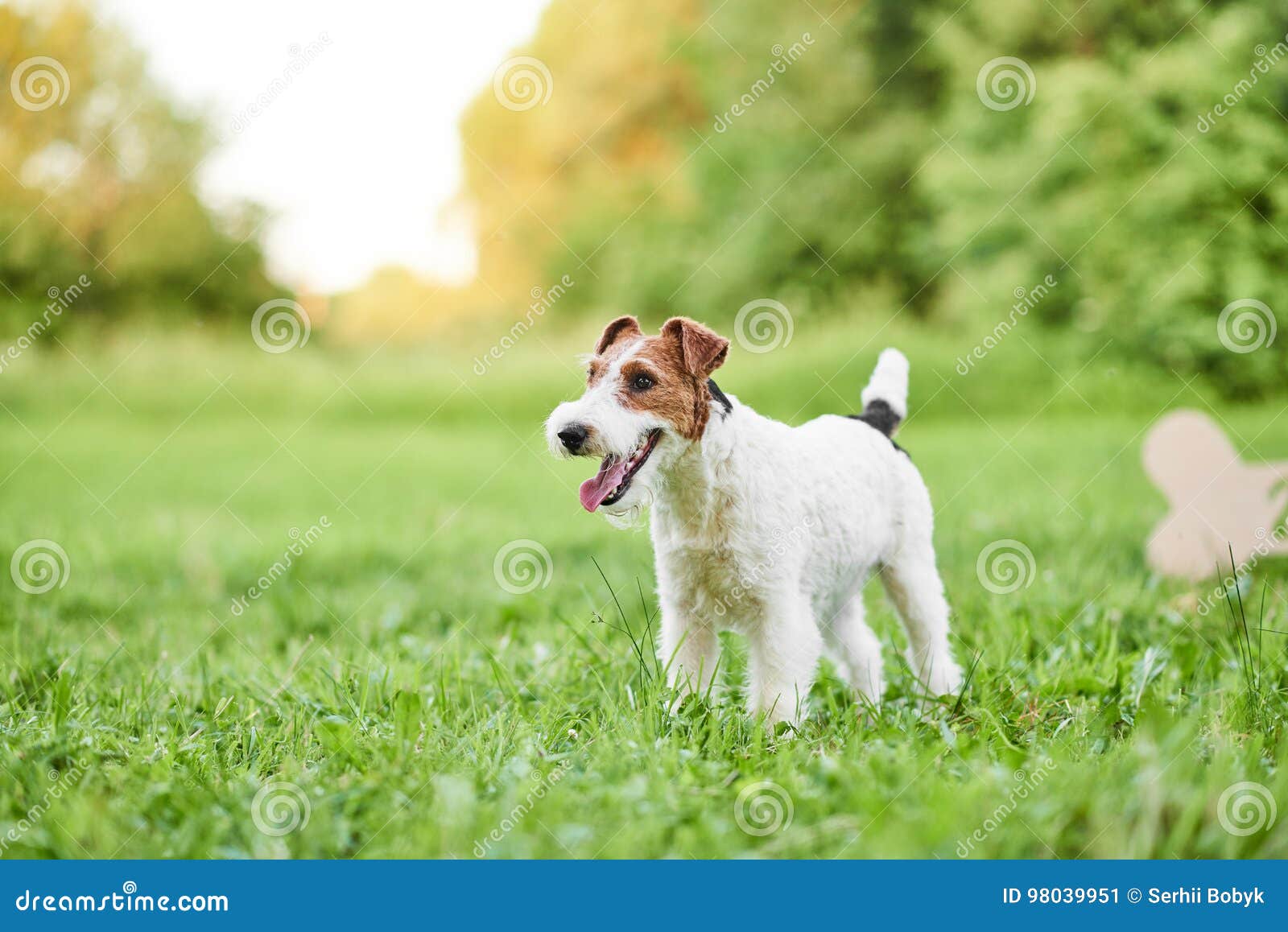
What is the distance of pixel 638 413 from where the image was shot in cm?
309

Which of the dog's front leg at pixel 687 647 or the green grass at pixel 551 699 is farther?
Answer: the dog's front leg at pixel 687 647

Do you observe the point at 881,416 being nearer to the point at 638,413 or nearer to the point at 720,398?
the point at 720,398

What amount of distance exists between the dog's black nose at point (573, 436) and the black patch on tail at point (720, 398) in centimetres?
53

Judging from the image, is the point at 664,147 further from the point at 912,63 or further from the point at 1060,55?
the point at 1060,55

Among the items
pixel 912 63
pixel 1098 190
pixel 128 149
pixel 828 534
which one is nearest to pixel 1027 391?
pixel 1098 190

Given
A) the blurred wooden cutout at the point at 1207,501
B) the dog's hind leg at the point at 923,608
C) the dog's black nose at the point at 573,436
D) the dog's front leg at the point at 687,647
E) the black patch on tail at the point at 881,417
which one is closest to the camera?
the dog's black nose at the point at 573,436

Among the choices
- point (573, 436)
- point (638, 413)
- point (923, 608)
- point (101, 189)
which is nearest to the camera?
point (573, 436)

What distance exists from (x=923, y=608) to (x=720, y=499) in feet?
4.03

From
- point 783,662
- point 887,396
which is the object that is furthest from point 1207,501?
point 783,662

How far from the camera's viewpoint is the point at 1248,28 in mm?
12383

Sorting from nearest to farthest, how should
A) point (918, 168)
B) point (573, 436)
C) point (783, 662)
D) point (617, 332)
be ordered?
point (573, 436), point (783, 662), point (617, 332), point (918, 168)

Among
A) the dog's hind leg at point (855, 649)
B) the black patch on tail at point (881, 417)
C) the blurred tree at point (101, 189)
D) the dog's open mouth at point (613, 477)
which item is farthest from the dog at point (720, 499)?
the blurred tree at point (101, 189)

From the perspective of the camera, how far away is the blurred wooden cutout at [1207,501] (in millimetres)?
5223

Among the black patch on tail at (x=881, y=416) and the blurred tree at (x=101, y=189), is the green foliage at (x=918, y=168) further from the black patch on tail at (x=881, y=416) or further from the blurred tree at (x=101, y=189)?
the black patch on tail at (x=881, y=416)
